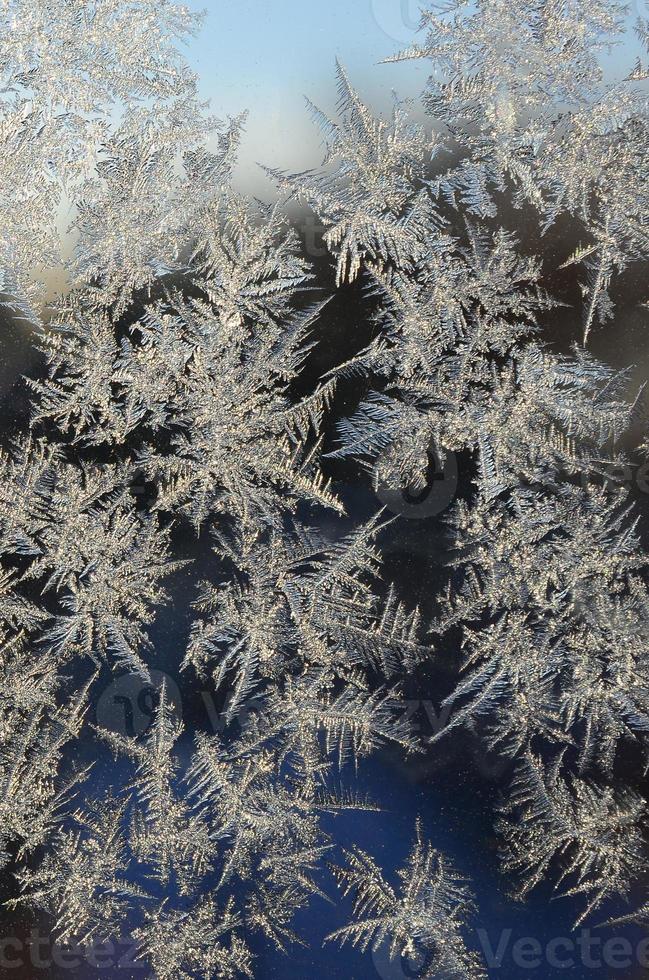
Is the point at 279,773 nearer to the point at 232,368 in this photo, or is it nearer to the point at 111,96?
the point at 232,368
